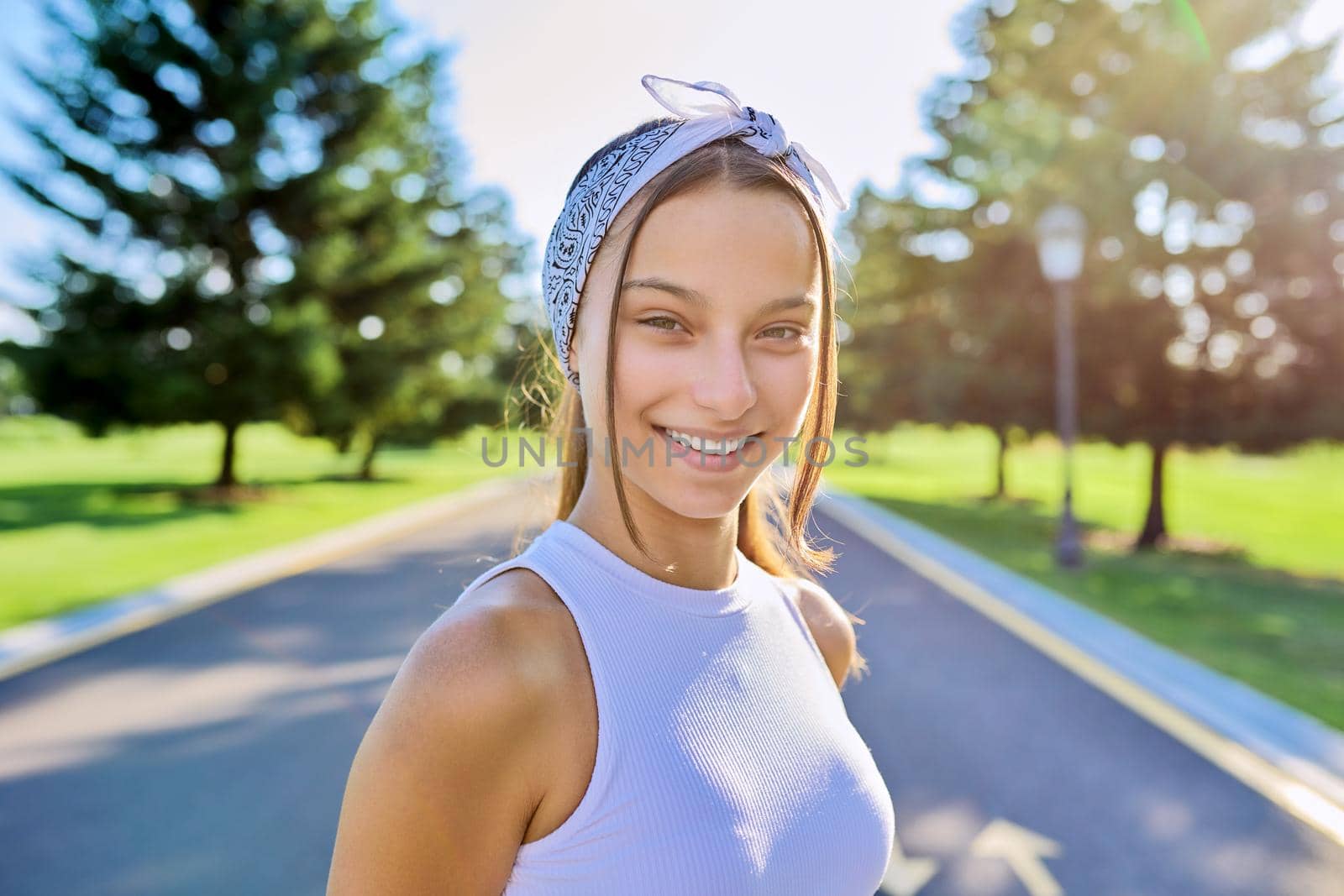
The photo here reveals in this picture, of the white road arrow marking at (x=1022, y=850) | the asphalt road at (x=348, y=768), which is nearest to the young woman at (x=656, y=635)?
the asphalt road at (x=348, y=768)

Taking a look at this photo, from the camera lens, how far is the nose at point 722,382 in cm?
131

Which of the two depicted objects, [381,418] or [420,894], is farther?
[381,418]

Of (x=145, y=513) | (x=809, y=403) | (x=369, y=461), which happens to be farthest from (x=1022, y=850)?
(x=369, y=461)

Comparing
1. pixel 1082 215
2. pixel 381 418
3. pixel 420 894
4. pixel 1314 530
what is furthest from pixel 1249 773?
pixel 381 418

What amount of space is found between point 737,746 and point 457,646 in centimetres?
45

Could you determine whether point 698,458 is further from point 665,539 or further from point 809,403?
point 809,403

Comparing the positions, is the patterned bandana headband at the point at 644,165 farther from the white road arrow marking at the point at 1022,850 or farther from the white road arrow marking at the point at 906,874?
the white road arrow marking at the point at 1022,850

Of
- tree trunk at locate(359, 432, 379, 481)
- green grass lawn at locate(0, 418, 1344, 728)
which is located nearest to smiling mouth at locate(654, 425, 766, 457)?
green grass lawn at locate(0, 418, 1344, 728)

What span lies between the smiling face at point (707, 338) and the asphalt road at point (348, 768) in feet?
2.42

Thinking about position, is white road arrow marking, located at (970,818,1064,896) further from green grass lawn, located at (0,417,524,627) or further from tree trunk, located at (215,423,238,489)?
tree trunk, located at (215,423,238,489)

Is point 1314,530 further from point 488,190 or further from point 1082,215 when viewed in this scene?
point 488,190

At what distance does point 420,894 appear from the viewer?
104 centimetres

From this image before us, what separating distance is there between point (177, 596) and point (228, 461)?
542 inches

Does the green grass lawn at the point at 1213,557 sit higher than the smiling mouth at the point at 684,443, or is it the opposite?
the smiling mouth at the point at 684,443
